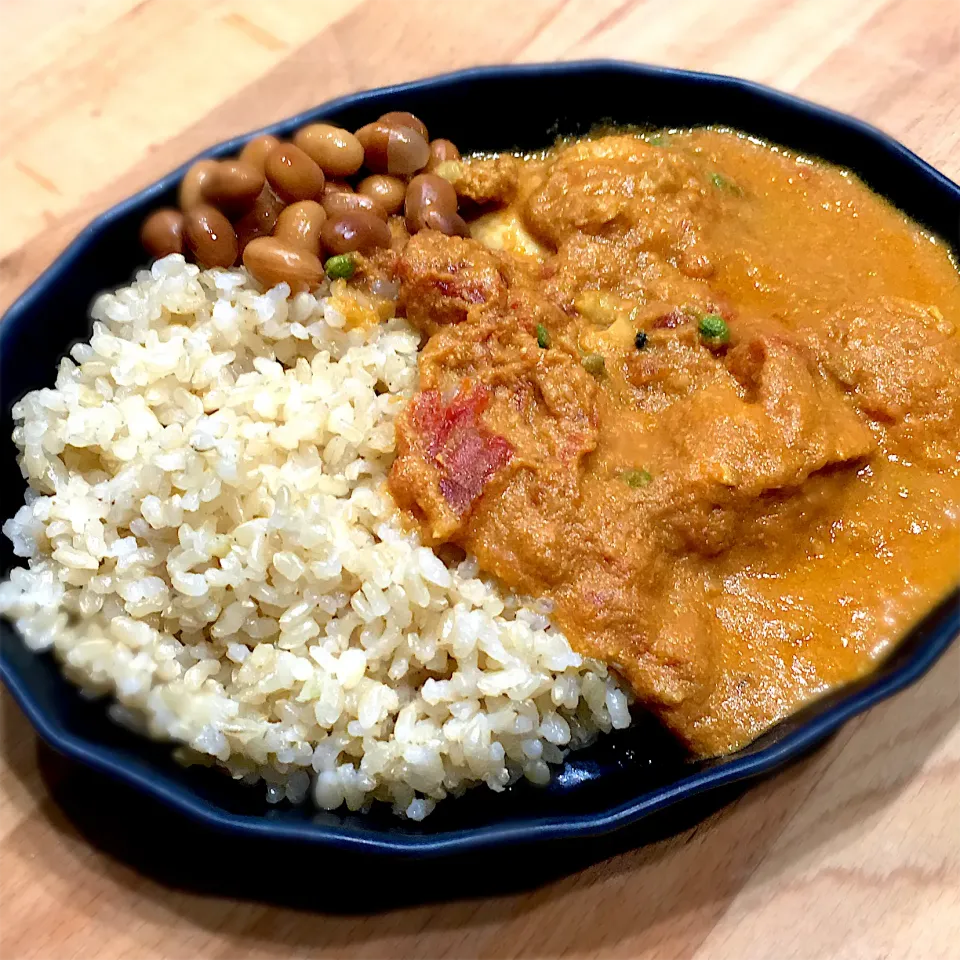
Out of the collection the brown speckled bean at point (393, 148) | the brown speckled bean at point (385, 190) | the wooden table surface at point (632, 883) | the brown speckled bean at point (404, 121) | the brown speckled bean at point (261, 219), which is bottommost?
the wooden table surface at point (632, 883)

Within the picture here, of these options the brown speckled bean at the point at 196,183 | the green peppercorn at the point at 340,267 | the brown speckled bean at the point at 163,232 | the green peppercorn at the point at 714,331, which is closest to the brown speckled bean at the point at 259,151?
the brown speckled bean at the point at 196,183

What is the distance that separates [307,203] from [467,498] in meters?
0.99

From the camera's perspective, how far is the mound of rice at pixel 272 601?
203 cm

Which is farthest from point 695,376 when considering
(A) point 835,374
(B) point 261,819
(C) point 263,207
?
(B) point 261,819

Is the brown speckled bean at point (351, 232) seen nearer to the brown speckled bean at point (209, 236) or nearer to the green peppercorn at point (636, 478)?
the brown speckled bean at point (209, 236)

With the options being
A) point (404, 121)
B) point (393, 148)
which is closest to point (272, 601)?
point (393, 148)

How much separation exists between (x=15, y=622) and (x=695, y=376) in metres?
1.75

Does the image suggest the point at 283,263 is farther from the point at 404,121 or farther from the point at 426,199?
the point at 404,121

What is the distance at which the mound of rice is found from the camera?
203 centimetres

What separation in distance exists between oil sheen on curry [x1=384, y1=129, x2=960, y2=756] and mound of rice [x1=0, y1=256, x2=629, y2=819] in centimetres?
15

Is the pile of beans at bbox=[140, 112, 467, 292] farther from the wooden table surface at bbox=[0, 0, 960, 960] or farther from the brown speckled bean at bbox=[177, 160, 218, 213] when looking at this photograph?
the wooden table surface at bbox=[0, 0, 960, 960]

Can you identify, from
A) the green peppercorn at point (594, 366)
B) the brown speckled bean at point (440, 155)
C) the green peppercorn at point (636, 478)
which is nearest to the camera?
the green peppercorn at point (636, 478)

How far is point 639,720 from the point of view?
223 cm

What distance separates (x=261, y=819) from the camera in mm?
1825
